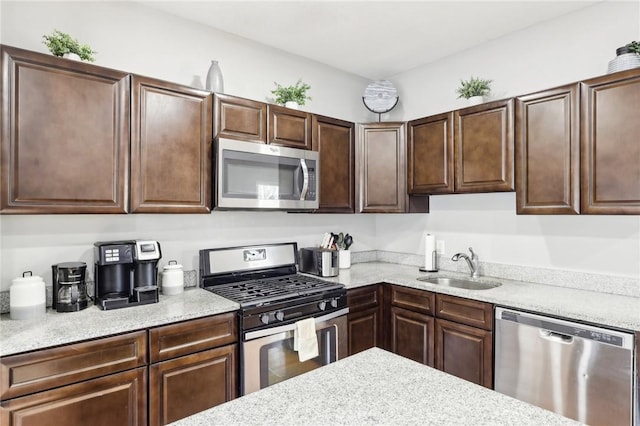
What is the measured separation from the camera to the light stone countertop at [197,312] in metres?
1.63

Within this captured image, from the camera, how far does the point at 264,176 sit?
8.46ft

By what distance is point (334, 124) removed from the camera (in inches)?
123

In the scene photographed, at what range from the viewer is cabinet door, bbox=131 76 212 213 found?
213 cm

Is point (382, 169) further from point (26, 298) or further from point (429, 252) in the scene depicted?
point (26, 298)

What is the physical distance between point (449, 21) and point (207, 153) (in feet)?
6.43

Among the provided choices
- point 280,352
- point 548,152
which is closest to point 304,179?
point 280,352

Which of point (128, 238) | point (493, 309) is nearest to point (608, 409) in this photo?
point (493, 309)

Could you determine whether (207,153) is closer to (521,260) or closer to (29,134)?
(29,134)

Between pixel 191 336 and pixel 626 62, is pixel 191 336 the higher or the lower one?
the lower one

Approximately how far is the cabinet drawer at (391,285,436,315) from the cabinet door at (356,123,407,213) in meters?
0.75

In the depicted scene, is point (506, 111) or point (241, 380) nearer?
point (241, 380)

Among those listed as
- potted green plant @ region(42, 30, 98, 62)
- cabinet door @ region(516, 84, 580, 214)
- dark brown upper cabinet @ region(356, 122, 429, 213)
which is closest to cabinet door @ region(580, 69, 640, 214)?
cabinet door @ region(516, 84, 580, 214)

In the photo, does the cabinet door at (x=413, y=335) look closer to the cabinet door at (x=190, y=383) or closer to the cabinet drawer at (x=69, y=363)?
the cabinet door at (x=190, y=383)

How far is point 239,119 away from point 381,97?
1645 mm
